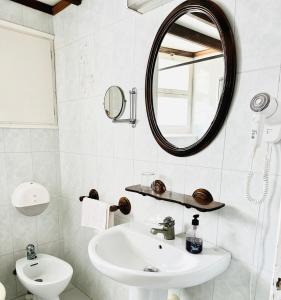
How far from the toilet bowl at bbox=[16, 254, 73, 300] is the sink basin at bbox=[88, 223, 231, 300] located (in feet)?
2.10

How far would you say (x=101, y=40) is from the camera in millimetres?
1576

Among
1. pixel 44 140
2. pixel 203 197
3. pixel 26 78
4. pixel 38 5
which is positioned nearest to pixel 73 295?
pixel 44 140

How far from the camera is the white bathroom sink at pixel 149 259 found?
0.88 metres

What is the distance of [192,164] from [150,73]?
1.84 feet

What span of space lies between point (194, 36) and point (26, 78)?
1.44m

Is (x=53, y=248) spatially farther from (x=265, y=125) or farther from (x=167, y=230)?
(x=265, y=125)

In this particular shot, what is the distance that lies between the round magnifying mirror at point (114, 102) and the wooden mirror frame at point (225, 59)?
0.30 meters

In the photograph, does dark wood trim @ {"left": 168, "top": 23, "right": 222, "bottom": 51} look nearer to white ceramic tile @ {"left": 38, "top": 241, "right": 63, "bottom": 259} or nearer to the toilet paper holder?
the toilet paper holder

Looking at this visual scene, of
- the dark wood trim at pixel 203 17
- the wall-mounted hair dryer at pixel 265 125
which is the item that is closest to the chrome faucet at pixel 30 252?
the wall-mounted hair dryer at pixel 265 125

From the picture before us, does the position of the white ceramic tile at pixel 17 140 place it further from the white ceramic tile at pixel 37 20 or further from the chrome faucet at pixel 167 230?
the chrome faucet at pixel 167 230

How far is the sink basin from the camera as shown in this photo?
0.88m

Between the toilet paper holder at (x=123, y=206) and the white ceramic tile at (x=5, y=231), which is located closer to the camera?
the toilet paper holder at (x=123, y=206)

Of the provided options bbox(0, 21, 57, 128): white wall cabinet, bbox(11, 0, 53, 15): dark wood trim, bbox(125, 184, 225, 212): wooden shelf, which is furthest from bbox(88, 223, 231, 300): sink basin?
bbox(11, 0, 53, 15): dark wood trim

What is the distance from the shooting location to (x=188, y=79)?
116cm
